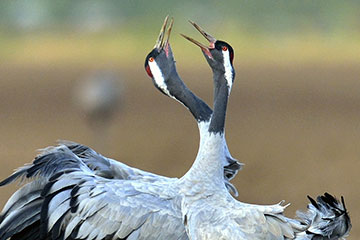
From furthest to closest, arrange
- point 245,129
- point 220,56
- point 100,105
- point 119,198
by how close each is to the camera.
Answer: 1. point 245,129
2. point 100,105
3. point 220,56
4. point 119,198

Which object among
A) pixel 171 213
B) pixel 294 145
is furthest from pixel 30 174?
Answer: pixel 294 145

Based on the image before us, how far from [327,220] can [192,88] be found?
16176 mm

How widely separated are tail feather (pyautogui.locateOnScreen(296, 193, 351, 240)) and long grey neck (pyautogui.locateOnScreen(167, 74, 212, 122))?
1633 millimetres

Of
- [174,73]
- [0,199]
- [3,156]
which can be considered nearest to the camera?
[174,73]

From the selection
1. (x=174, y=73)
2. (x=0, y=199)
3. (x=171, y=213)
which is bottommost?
(x=0, y=199)

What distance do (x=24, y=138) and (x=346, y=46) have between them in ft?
74.4

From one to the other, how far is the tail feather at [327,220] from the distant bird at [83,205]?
43.3 inches

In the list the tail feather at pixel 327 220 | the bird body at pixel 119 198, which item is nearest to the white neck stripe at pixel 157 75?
the bird body at pixel 119 198

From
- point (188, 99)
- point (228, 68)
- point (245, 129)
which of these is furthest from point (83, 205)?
point (245, 129)

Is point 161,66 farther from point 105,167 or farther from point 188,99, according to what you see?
point 105,167

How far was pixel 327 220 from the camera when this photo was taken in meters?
5.30

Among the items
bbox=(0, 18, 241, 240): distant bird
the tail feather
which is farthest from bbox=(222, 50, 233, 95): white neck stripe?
the tail feather

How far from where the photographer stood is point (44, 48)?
3572 centimetres

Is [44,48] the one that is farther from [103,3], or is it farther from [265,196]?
[265,196]
